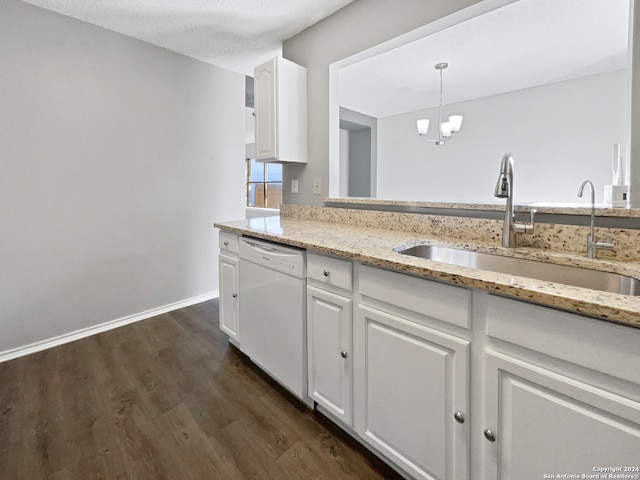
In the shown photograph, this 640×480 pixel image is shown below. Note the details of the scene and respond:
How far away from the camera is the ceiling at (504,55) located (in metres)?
2.41

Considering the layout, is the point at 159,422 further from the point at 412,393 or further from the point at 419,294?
the point at 419,294

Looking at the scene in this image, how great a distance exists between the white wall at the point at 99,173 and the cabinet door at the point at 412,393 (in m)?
2.26

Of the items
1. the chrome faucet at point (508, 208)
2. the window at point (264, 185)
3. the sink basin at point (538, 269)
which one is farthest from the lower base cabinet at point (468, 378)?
the window at point (264, 185)

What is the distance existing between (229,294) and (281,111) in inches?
52.5

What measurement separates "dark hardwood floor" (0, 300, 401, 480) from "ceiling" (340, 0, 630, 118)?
266 centimetres

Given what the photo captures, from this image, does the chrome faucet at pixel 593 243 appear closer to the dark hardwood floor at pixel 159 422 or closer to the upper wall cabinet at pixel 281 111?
the dark hardwood floor at pixel 159 422

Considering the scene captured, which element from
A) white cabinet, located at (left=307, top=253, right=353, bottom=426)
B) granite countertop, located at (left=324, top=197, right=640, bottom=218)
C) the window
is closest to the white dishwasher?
white cabinet, located at (left=307, top=253, right=353, bottom=426)

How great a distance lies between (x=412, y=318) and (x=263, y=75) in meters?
2.08

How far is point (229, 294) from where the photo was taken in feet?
6.97

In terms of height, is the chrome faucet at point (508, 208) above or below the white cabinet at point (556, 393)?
above

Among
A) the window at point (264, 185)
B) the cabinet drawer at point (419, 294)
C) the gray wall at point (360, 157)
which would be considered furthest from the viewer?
the window at point (264, 185)

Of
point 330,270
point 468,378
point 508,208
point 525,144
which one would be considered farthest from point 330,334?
point 525,144

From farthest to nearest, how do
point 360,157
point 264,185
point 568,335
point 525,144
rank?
point 264,185 → point 360,157 → point 525,144 → point 568,335

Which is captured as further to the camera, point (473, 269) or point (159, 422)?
point (159, 422)
